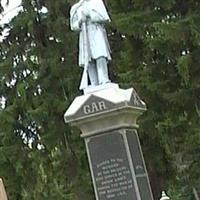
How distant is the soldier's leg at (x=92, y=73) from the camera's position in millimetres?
14766

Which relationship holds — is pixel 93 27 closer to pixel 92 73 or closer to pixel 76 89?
pixel 92 73

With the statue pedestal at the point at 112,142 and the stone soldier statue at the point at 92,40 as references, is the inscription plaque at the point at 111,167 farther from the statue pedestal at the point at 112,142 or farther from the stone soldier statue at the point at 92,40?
the stone soldier statue at the point at 92,40

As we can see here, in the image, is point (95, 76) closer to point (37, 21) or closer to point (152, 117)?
point (152, 117)

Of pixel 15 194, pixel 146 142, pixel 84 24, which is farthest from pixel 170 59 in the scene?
pixel 15 194

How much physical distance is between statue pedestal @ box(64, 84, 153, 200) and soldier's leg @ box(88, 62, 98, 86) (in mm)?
625

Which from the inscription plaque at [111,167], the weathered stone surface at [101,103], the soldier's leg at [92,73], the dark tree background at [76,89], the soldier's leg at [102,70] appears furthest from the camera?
the dark tree background at [76,89]

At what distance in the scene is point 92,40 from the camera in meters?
14.8

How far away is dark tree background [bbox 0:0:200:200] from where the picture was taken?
64.5 feet

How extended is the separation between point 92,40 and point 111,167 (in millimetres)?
2369

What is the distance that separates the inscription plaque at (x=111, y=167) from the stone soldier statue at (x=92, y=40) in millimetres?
1253

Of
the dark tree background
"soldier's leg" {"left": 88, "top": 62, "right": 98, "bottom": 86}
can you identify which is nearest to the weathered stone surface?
"soldier's leg" {"left": 88, "top": 62, "right": 98, "bottom": 86}

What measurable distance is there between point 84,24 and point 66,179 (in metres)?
10.8

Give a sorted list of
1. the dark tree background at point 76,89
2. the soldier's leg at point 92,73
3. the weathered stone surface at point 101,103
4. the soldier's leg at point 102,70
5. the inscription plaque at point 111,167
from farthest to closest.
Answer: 1. the dark tree background at point 76,89
2. the soldier's leg at point 92,73
3. the soldier's leg at point 102,70
4. the weathered stone surface at point 101,103
5. the inscription plaque at point 111,167

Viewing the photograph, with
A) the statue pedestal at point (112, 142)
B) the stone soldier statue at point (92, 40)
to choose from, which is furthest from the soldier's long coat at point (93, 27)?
the statue pedestal at point (112, 142)
